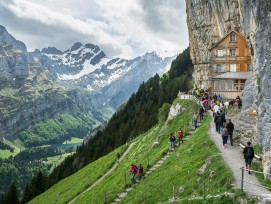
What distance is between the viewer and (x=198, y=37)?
105 meters

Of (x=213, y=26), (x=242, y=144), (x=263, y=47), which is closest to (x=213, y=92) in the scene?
(x=213, y=26)

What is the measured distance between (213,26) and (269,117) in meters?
70.6

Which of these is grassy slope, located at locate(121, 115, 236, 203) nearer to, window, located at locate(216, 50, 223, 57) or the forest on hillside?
window, located at locate(216, 50, 223, 57)

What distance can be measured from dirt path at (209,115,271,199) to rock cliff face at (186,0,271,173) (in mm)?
1925

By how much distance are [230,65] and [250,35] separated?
3251cm

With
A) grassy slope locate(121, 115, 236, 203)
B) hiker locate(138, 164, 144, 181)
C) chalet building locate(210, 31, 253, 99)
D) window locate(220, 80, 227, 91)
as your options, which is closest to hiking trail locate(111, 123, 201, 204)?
hiker locate(138, 164, 144, 181)

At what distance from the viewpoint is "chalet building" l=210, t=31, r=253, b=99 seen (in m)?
73.4

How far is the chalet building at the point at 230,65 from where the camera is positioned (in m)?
73.4

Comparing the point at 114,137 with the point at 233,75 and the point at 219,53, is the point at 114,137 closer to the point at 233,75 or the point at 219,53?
the point at 219,53

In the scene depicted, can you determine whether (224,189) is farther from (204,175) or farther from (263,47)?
(263,47)

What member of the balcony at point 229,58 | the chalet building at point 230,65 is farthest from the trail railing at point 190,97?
the balcony at point 229,58

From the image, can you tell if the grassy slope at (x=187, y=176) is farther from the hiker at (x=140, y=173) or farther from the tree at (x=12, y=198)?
the tree at (x=12, y=198)

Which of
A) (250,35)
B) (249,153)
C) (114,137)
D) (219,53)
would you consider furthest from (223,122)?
(114,137)

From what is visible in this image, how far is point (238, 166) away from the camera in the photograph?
32906 mm
